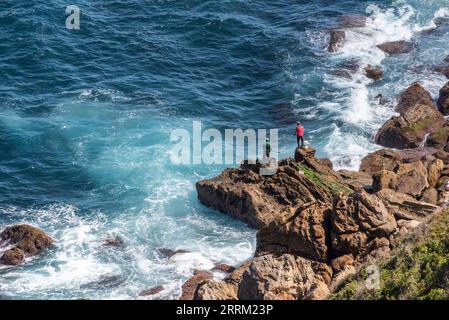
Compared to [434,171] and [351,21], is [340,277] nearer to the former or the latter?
[434,171]

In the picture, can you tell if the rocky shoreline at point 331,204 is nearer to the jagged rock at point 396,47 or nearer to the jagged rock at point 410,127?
the jagged rock at point 410,127

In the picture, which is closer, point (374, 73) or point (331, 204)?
point (331, 204)

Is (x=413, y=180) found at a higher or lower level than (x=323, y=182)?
higher

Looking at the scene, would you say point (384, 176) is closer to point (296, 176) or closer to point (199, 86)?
point (296, 176)

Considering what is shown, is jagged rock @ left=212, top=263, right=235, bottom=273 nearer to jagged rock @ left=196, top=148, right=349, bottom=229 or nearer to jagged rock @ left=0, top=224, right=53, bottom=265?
jagged rock @ left=196, top=148, right=349, bottom=229

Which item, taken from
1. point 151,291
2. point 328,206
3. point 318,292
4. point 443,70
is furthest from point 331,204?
point 443,70
